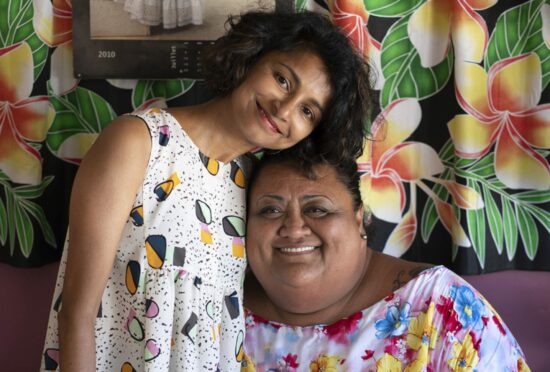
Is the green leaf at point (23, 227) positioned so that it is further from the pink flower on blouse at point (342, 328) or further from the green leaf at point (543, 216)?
the green leaf at point (543, 216)

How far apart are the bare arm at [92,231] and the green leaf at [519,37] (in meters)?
1.11

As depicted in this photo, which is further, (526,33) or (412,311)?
(526,33)

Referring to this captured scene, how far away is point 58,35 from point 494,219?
4.44ft

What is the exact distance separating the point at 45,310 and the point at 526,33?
62.4 inches

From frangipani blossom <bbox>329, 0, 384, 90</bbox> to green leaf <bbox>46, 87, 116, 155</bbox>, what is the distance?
0.70m

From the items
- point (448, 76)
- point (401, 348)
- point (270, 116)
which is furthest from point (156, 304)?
point (448, 76)

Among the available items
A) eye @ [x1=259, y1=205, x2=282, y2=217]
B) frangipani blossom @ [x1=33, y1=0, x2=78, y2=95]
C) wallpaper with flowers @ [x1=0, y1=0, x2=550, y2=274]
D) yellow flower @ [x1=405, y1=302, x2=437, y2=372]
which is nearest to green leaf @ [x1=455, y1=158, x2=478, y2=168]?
wallpaper with flowers @ [x1=0, y1=0, x2=550, y2=274]

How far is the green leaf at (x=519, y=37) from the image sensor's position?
2062 mm

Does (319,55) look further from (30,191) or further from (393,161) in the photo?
(30,191)

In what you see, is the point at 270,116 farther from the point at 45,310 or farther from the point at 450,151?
the point at 45,310

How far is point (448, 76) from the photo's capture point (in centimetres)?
211

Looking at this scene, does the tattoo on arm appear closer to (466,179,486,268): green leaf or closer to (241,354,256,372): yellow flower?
(466,179,486,268): green leaf

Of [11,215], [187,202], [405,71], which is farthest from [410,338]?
[11,215]

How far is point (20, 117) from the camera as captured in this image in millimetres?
2098
